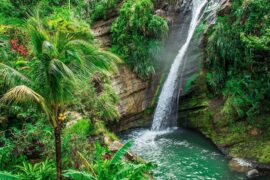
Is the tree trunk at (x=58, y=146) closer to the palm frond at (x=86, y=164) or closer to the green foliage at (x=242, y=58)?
the palm frond at (x=86, y=164)

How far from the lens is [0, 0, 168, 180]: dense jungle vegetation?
784cm

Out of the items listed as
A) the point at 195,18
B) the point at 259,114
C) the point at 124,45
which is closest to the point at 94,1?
the point at 124,45

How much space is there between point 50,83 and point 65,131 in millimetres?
3982

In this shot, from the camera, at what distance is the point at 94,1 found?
2047 centimetres

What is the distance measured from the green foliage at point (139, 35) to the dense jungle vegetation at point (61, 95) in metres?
0.06

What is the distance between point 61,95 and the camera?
25.8 ft

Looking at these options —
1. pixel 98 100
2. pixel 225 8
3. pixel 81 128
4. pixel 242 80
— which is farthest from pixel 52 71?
pixel 225 8

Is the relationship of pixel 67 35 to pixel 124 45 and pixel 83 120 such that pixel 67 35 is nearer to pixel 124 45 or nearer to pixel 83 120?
pixel 83 120

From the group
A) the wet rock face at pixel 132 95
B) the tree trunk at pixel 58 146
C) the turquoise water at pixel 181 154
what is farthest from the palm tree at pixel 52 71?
the wet rock face at pixel 132 95

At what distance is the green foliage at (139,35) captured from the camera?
18.2 m

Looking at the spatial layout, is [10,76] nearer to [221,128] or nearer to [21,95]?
[21,95]

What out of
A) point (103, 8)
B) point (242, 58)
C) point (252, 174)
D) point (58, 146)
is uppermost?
point (103, 8)

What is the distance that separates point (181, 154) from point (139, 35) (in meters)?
7.47

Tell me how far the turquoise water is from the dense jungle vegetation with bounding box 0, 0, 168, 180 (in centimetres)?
208
